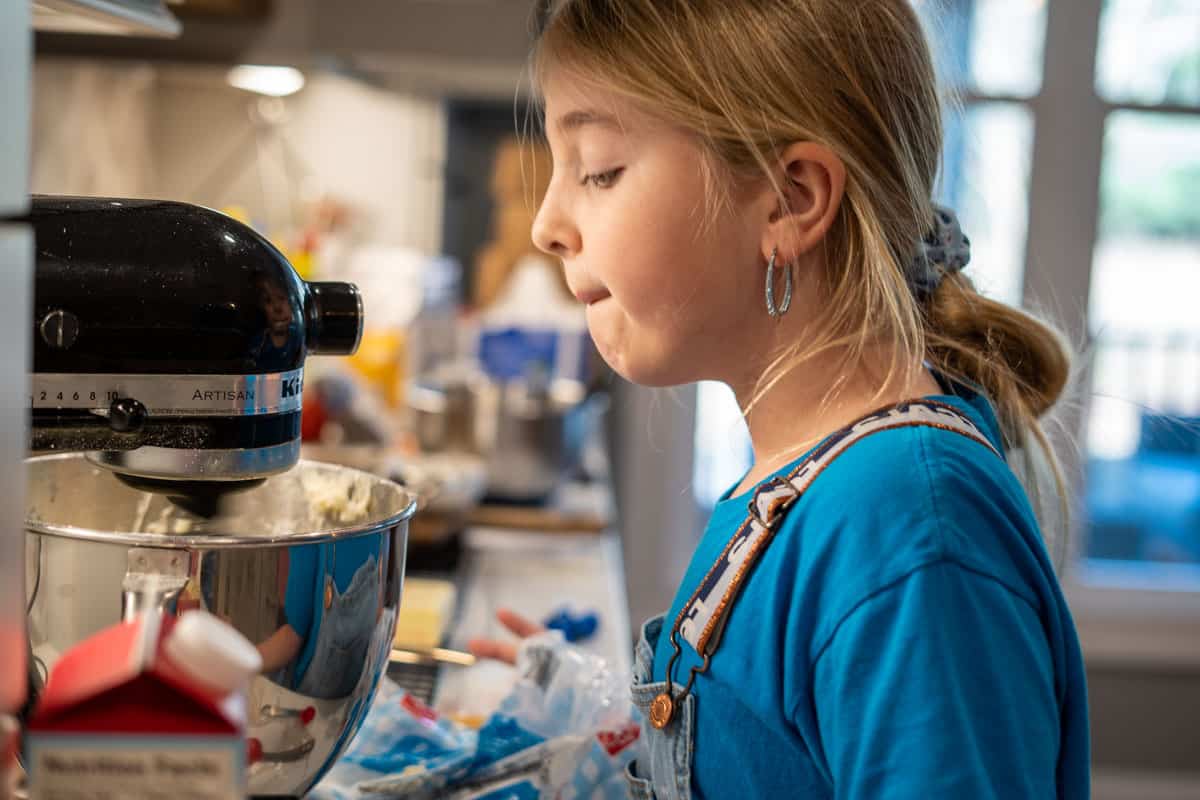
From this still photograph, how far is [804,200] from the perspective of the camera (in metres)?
0.76

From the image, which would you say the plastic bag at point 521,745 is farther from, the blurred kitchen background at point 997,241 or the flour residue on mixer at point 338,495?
the blurred kitchen background at point 997,241

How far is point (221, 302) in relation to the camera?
1.99 feet

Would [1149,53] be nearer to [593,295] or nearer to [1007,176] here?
[1007,176]

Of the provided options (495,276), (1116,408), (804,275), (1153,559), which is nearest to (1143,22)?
(1116,408)

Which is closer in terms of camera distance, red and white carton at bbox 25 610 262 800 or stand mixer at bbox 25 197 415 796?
red and white carton at bbox 25 610 262 800

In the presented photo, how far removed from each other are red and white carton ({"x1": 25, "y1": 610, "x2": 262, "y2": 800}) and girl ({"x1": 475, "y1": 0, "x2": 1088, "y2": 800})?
1.11 ft

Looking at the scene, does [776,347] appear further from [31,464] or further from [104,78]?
[104,78]

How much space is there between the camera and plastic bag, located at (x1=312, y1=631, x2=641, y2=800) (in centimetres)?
83

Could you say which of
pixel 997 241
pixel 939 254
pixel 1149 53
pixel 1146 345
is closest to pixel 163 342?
pixel 939 254

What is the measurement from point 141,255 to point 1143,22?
2875 mm

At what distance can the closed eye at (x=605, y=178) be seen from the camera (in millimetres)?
765

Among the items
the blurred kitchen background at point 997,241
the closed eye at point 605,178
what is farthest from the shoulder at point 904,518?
the blurred kitchen background at point 997,241

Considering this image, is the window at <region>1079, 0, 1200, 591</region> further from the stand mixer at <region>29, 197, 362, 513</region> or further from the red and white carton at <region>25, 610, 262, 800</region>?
the red and white carton at <region>25, 610, 262, 800</region>

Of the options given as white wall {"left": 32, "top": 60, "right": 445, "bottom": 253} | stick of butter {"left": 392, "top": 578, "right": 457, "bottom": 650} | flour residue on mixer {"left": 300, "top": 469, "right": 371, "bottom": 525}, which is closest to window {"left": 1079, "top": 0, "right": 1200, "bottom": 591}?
white wall {"left": 32, "top": 60, "right": 445, "bottom": 253}
